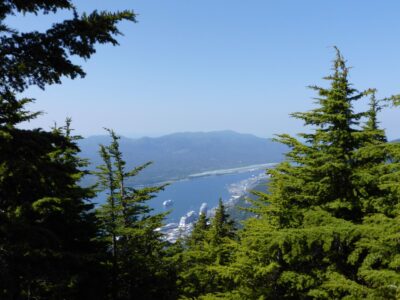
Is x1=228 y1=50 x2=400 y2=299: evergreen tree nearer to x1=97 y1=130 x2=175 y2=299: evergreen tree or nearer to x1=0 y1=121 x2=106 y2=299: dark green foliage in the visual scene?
x1=97 y1=130 x2=175 y2=299: evergreen tree

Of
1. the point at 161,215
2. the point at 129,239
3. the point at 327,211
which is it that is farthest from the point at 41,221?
the point at 327,211

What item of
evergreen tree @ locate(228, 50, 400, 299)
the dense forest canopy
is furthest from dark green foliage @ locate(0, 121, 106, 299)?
evergreen tree @ locate(228, 50, 400, 299)

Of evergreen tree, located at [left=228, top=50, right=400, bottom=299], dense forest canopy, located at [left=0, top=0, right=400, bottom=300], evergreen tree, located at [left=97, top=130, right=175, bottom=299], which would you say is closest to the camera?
dense forest canopy, located at [left=0, top=0, right=400, bottom=300]

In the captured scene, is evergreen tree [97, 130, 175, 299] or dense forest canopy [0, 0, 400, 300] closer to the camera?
dense forest canopy [0, 0, 400, 300]

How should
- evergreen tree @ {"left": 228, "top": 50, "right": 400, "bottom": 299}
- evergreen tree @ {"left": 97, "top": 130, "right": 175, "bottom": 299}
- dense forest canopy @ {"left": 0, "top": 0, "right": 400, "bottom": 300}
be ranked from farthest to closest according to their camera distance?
evergreen tree @ {"left": 97, "top": 130, "right": 175, "bottom": 299} < evergreen tree @ {"left": 228, "top": 50, "right": 400, "bottom": 299} < dense forest canopy @ {"left": 0, "top": 0, "right": 400, "bottom": 300}

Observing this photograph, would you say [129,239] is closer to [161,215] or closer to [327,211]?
[161,215]

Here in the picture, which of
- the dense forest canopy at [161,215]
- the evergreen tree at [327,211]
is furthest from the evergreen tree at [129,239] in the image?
the evergreen tree at [327,211]
